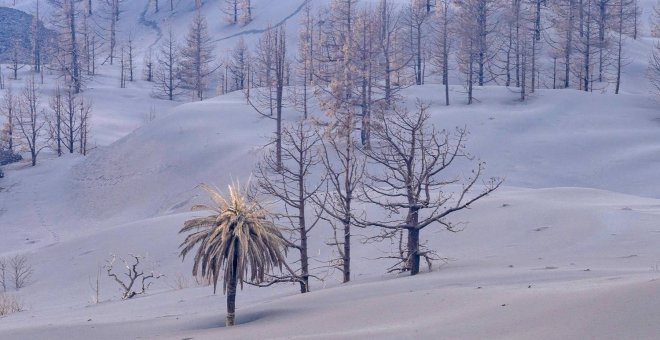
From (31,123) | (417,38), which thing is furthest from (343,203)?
(417,38)

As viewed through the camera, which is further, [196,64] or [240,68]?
[240,68]

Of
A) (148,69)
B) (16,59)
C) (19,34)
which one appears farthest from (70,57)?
(19,34)

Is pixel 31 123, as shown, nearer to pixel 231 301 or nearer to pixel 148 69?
pixel 148 69

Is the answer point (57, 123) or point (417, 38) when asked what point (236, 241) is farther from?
point (417, 38)

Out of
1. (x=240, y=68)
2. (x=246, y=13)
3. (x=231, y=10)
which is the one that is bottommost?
(x=240, y=68)

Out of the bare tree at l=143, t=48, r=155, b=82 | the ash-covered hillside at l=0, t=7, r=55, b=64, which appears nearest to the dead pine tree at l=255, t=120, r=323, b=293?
the bare tree at l=143, t=48, r=155, b=82

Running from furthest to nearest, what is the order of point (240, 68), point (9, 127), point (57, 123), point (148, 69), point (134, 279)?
point (148, 69), point (240, 68), point (57, 123), point (9, 127), point (134, 279)

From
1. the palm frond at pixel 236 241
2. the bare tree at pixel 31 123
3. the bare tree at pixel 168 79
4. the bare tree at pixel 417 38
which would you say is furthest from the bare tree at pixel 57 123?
the palm frond at pixel 236 241

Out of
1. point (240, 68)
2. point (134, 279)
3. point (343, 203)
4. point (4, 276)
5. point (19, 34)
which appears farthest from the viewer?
Result: point (19, 34)

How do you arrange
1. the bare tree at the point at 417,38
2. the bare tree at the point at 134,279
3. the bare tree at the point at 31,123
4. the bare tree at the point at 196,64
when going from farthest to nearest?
the bare tree at the point at 196,64, the bare tree at the point at 417,38, the bare tree at the point at 31,123, the bare tree at the point at 134,279

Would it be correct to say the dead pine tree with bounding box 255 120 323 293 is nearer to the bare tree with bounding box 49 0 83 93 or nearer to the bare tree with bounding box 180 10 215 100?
the bare tree with bounding box 180 10 215 100

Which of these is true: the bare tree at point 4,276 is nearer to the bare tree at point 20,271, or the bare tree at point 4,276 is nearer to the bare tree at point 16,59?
the bare tree at point 20,271

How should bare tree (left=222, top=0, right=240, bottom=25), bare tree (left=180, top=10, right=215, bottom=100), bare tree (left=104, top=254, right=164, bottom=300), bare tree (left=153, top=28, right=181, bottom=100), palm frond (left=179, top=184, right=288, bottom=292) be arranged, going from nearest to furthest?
palm frond (left=179, top=184, right=288, bottom=292)
bare tree (left=104, top=254, right=164, bottom=300)
bare tree (left=180, top=10, right=215, bottom=100)
bare tree (left=153, top=28, right=181, bottom=100)
bare tree (left=222, top=0, right=240, bottom=25)

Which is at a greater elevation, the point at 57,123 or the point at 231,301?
the point at 57,123
